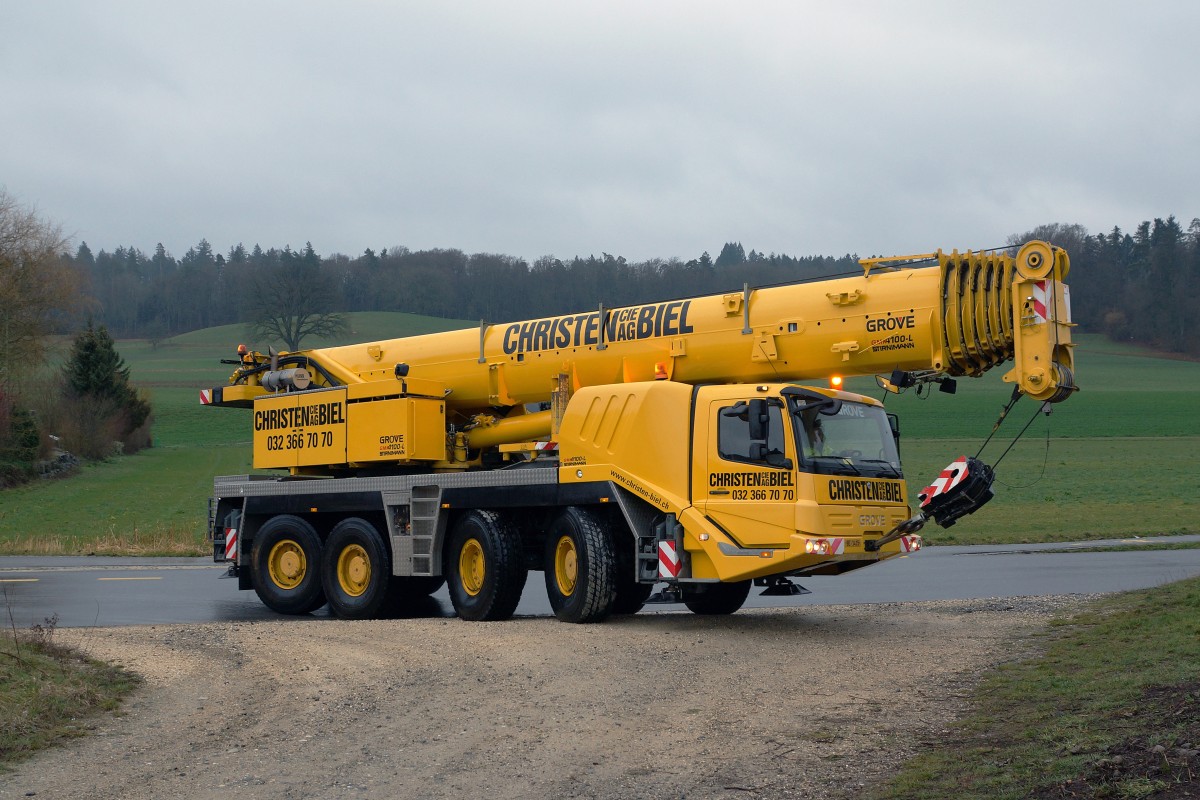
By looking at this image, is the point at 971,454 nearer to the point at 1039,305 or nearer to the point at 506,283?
the point at 506,283

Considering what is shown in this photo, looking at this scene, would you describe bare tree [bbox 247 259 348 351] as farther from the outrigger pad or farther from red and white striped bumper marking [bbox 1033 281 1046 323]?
red and white striped bumper marking [bbox 1033 281 1046 323]

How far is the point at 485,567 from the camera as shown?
49.0 ft

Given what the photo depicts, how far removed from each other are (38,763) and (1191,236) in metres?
127

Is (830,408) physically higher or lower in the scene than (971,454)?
higher

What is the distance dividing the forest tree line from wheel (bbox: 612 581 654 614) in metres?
16.0

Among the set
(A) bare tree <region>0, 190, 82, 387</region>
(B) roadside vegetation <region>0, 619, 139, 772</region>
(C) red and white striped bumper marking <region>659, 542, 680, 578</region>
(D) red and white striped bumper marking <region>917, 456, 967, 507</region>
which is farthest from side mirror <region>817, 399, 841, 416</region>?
(A) bare tree <region>0, 190, 82, 387</region>

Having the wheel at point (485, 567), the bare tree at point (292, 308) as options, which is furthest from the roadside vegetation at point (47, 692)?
the bare tree at point (292, 308)

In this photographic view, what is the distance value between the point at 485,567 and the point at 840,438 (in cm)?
451

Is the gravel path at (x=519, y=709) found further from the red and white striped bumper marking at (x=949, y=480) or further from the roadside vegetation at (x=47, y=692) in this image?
the red and white striped bumper marking at (x=949, y=480)

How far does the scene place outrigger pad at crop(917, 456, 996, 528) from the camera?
12.8 meters

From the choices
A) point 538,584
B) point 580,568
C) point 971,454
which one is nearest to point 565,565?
point 580,568

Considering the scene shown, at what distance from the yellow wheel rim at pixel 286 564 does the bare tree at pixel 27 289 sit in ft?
112

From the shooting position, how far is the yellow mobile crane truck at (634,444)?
1261 cm

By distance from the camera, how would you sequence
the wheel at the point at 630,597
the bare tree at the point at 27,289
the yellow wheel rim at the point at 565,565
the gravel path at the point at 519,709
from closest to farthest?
the gravel path at the point at 519,709, the yellow wheel rim at the point at 565,565, the wheel at the point at 630,597, the bare tree at the point at 27,289
